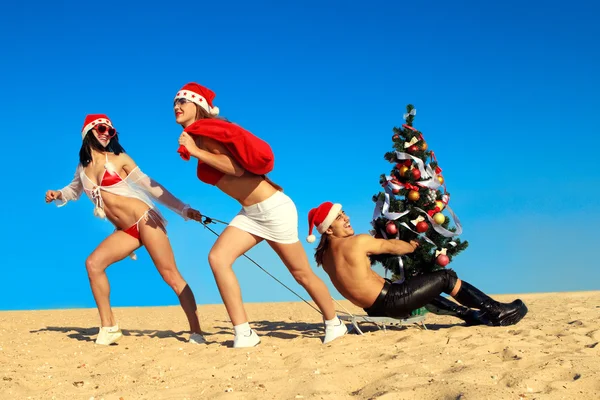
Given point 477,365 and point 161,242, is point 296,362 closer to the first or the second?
point 477,365

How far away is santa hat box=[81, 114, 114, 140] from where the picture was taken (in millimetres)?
6660

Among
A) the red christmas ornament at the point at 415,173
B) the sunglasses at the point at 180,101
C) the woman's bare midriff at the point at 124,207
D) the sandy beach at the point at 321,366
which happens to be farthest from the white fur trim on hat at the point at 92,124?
the red christmas ornament at the point at 415,173

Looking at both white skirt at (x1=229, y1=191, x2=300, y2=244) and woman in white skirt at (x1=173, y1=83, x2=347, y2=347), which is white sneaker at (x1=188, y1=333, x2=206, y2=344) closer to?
woman in white skirt at (x1=173, y1=83, x2=347, y2=347)

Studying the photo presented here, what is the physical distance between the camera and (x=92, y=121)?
21.9 ft

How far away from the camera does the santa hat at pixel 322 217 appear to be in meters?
6.32

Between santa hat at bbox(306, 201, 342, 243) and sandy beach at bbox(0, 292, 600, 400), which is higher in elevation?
santa hat at bbox(306, 201, 342, 243)

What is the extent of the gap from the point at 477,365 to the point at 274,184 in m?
2.57

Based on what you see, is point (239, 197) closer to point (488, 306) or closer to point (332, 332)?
point (332, 332)

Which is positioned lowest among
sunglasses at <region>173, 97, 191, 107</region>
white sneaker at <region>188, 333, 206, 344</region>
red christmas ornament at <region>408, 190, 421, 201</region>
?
white sneaker at <region>188, 333, 206, 344</region>

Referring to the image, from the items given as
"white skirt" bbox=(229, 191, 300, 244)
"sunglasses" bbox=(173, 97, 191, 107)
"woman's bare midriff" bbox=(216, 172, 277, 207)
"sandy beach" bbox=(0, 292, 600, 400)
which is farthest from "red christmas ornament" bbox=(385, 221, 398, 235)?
"sunglasses" bbox=(173, 97, 191, 107)

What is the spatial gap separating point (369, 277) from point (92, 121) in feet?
11.8

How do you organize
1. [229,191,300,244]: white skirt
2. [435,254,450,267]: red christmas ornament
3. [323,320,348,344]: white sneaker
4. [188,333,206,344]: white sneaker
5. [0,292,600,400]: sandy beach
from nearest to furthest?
[0,292,600,400]: sandy beach, [229,191,300,244]: white skirt, [323,320,348,344]: white sneaker, [188,333,206,344]: white sneaker, [435,254,450,267]: red christmas ornament

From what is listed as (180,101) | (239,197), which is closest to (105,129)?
(180,101)

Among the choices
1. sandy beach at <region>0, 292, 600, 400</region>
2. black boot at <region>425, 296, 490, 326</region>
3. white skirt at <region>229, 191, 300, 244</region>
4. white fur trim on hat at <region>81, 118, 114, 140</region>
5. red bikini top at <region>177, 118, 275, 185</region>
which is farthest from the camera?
black boot at <region>425, 296, 490, 326</region>
